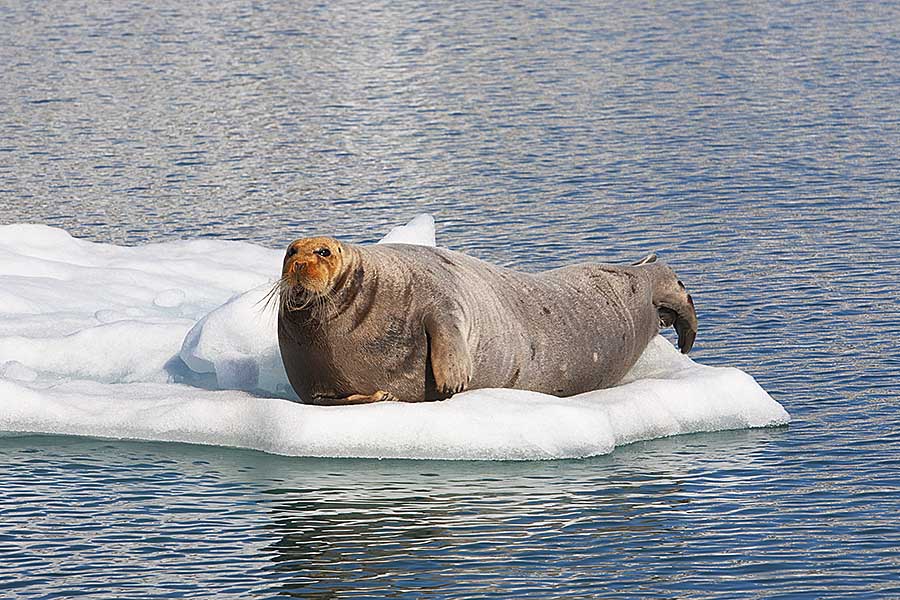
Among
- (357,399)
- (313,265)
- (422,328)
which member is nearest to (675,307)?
(422,328)

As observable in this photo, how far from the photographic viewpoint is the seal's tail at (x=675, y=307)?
11.4 meters

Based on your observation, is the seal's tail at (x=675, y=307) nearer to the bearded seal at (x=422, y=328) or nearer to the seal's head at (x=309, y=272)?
the bearded seal at (x=422, y=328)

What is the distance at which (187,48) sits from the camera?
3186 cm

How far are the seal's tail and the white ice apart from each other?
27 cm

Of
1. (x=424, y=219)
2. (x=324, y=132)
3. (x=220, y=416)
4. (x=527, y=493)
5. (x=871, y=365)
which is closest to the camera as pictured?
(x=527, y=493)

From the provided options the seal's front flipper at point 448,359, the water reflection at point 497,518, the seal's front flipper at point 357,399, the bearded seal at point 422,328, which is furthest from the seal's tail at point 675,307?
the seal's front flipper at point 357,399

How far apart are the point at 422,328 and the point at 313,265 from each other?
0.68 metres

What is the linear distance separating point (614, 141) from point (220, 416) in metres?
12.4

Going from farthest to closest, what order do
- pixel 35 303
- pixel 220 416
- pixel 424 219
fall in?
pixel 424 219 → pixel 35 303 → pixel 220 416

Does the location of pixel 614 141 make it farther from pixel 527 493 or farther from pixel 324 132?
pixel 527 493

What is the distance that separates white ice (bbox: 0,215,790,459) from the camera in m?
9.43

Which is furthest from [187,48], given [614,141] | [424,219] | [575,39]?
[424,219]

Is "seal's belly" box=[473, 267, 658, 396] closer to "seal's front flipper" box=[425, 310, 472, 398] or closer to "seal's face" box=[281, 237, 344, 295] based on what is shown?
"seal's front flipper" box=[425, 310, 472, 398]

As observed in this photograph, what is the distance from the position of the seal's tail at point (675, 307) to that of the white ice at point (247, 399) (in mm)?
265
